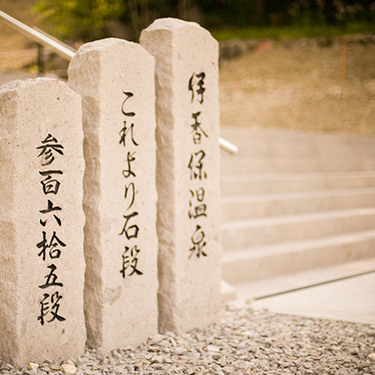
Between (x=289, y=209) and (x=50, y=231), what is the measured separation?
3.03 meters

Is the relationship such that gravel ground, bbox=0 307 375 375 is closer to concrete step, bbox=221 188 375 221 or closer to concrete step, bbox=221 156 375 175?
concrete step, bbox=221 188 375 221

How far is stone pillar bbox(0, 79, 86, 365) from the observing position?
2.09 metres

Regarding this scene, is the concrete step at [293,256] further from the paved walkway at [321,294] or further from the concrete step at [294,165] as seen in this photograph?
the concrete step at [294,165]

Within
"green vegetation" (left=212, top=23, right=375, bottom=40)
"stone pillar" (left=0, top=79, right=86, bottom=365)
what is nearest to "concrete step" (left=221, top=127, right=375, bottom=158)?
"stone pillar" (left=0, top=79, right=86, bottom=365)

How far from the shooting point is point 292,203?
4.86m

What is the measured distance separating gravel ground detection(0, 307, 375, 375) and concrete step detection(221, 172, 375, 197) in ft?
6.18

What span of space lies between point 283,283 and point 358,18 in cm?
1039

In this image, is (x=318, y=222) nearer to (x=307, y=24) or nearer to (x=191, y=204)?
(x=191, y=204)

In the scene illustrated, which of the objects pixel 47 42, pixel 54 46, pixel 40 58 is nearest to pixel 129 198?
pixel 54 46

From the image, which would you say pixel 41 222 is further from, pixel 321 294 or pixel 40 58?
pixel 40 58

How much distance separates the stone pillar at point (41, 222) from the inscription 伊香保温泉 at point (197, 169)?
70 centimetres

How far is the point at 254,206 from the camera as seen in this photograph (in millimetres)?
4559

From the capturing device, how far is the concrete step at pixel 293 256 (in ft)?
12.6

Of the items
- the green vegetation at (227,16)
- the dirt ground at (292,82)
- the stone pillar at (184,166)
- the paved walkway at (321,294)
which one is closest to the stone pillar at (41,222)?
the stone pillar at (184,166)
